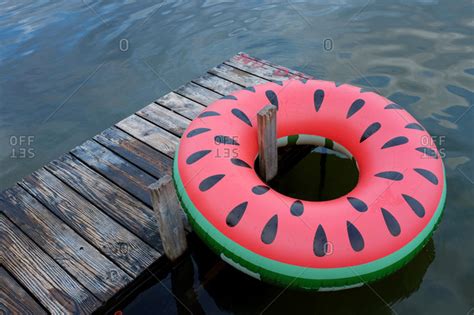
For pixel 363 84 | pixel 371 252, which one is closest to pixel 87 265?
pixel 371 252

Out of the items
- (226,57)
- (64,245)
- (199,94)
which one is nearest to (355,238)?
(64,245)

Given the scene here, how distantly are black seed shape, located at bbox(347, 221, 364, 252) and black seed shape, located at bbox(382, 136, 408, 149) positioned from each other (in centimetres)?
76

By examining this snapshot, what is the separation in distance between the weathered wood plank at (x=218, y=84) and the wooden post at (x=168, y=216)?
1892 mm

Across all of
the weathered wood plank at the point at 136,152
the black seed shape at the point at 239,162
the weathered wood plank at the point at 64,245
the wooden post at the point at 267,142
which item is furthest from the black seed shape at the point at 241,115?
the weathered wood plank at the point at 64,245

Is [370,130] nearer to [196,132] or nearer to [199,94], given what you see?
[196,132]

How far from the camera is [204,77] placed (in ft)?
15.1

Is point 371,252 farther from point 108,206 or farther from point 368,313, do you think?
point 108,206

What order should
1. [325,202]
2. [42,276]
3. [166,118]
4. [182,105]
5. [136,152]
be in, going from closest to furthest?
[325,202] → [42,276] → [136,152] → [166,118] → [182,105]

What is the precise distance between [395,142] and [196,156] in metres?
1.35

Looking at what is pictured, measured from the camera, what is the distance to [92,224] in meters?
3.15

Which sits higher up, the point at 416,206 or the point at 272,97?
the point at 272,97

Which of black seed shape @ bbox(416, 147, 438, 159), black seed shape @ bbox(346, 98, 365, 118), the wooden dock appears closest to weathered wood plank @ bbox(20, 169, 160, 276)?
the wooden dock

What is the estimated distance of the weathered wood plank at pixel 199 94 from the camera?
167 inches

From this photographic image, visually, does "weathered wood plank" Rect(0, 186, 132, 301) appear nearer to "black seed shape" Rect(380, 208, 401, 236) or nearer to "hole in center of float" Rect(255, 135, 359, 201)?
"hole in center of float" Rect(255, 135, 359, 201)
